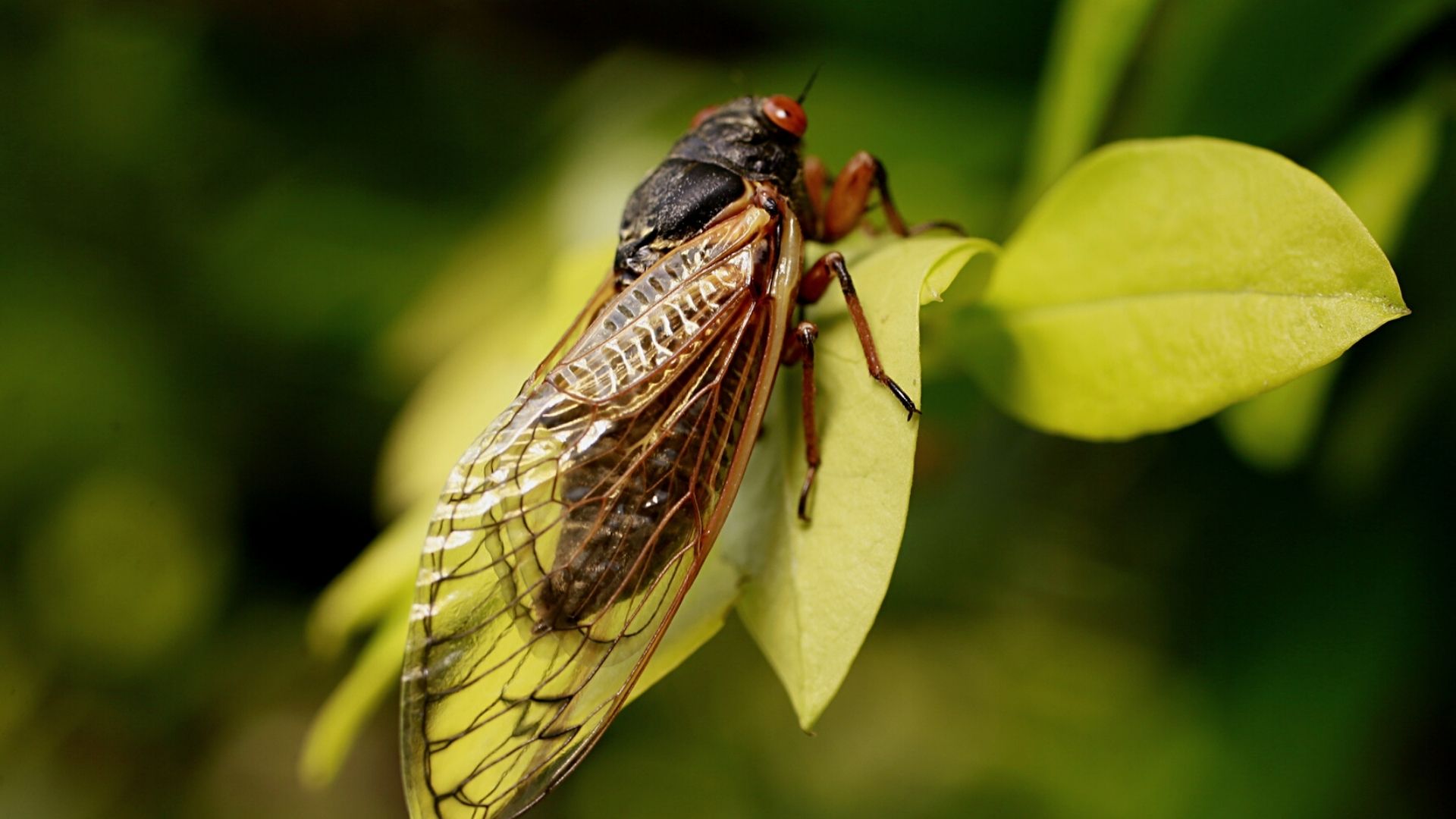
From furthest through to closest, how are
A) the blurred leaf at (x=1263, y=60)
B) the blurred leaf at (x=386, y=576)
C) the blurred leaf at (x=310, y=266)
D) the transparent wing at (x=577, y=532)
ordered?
the blurred leaf at (x=310, y=266), the blurred leaf at (x=386, y=576), the blurred leaf at (x=1263, y=60), the transparent wing at (x=577, y=532)

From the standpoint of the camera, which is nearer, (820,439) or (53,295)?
(820,439)

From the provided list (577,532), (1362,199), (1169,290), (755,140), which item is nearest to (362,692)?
(577,532)

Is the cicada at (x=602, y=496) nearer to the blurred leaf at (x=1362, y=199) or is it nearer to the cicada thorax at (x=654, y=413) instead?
the cicada thorax at (x=654, y=413)

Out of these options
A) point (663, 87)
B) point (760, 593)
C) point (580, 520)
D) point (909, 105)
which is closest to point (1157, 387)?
point (760, 593)

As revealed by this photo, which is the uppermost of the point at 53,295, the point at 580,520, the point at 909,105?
the point at 909,105

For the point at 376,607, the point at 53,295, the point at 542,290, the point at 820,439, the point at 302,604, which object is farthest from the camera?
the point at 302,604

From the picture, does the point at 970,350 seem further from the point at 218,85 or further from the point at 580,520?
the point at 218,85

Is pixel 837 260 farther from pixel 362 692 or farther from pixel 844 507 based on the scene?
pixel 362 692

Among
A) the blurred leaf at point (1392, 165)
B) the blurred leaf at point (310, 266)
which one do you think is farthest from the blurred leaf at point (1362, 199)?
the blurred leaf at point (310, 266)
